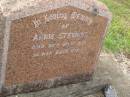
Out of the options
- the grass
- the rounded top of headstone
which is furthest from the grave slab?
the grass

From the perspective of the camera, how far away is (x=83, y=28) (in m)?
4.91

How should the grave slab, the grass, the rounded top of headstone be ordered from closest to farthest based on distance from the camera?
1. the rounded top of headstone
2. the grave slab
3. the grass

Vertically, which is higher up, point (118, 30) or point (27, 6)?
point (27, 6)

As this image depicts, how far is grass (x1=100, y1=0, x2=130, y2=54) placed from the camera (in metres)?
6.98

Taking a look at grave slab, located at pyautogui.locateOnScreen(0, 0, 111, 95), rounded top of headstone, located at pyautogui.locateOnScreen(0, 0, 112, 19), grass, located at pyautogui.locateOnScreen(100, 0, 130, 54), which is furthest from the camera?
grass, located at pyautogui.locateOnScreen(100, 0, 130, 54)

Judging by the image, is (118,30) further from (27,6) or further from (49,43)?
(27,6)

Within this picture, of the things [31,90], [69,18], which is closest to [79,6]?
[69,18]

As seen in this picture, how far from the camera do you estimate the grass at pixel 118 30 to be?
698cm

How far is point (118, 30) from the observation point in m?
7.55

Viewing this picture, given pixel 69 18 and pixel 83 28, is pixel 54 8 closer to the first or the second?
pixel 69 18

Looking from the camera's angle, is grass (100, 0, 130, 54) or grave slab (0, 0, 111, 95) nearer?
grave slab (0, 0, 111, 95)

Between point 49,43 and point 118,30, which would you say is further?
point 118,30

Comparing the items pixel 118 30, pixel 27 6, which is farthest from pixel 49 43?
pixel 118 30

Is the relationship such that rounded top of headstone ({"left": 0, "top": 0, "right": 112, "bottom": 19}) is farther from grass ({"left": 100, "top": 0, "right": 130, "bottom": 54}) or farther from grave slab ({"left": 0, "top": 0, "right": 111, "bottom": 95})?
grass ({"left": 100, "top": 0, "right": 130, "bottom": 54})
